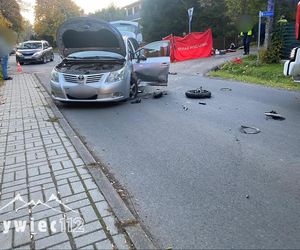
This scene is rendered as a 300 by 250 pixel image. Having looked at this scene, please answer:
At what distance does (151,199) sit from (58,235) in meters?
1.11

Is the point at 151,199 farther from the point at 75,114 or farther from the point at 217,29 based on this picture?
the point at 217,29

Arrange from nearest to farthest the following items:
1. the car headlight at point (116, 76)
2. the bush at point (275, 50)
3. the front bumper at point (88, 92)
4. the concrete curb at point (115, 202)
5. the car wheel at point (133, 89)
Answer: the concrete curb at point (115, 202)
the front bumper at point (88, 92)
the car headlight at point (116, 76)
the car wheel at point (133, 89)
the bush at point (275, 50)

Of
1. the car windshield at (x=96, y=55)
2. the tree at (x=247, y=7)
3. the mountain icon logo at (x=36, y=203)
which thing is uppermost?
the tree at (x=247, y=7)

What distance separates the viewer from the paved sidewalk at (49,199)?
293 centimetres

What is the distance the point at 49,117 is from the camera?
752 centimetres

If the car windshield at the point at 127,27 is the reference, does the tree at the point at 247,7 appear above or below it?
above

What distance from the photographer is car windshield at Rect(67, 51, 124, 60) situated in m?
9.39

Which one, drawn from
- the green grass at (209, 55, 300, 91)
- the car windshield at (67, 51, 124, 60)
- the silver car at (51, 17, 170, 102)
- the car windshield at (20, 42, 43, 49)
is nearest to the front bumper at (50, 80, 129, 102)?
the silver car at (51, 17, 170, 102)

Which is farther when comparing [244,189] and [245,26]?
[245,26]

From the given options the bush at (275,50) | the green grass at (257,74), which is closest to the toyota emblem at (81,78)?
the green grass at (257,74)

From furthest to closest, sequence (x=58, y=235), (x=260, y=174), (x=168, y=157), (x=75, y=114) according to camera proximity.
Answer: (x=75, y=114) < (x=168, y=157) < (x=260, y=174) < (x=58, y=235)

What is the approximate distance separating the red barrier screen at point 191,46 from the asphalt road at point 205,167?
46.4 feet

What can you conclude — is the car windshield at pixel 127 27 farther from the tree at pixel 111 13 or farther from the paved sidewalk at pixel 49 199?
the tree at pixel 111 13

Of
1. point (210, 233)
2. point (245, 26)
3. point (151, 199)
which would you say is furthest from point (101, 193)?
point (245, 26)
